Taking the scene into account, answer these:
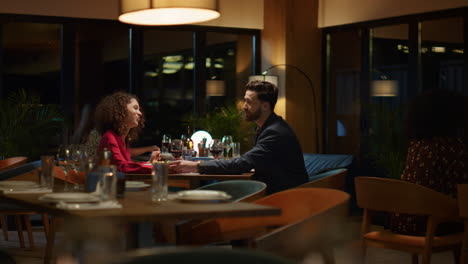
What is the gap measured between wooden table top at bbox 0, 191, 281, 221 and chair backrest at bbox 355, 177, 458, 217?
4.38 ft

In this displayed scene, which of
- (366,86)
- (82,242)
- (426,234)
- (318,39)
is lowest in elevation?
(426,234)

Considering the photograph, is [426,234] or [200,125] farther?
[200,125]

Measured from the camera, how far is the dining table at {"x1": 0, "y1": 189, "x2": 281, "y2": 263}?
2.57 m

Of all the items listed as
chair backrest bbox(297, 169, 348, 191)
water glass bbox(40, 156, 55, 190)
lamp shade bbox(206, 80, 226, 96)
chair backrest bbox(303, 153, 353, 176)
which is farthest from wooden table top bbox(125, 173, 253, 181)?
lamp shade bbox(206, 80, 226, 96)

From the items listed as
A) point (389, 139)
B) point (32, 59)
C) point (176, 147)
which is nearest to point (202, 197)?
point (176, 147)

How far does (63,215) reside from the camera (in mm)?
2629

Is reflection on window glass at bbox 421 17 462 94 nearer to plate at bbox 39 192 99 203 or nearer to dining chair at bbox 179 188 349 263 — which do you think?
dining chair at bbox 179 188 349 263

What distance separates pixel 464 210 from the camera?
3887 millimetres

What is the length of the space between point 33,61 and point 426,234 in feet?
20.2

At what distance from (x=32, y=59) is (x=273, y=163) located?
4784 mm

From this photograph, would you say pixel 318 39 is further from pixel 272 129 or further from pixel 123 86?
pixel 272 129

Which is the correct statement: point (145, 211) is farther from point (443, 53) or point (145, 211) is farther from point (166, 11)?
point (443, 53)

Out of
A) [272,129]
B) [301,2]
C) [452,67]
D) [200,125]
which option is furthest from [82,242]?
[301,2]

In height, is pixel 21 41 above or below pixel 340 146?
above
